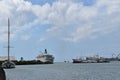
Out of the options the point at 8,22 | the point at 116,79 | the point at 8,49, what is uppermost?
the point at 8,22

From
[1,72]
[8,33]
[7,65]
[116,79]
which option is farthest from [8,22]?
[1,72]

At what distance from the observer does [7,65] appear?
142875mm

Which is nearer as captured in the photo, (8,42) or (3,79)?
(3,79)

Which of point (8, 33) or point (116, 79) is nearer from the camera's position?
point (116, 79)

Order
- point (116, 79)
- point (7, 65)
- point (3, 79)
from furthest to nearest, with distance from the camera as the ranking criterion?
point (7, 65), point (116, 79), point (3, 79)

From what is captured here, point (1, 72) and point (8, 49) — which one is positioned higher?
point (8, 49)

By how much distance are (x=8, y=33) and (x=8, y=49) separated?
6.29 metres

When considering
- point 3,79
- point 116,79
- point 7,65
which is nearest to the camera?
point 3,79

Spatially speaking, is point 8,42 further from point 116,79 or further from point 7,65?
point 116,79

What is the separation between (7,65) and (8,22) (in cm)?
1771

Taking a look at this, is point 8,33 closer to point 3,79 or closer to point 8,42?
point 8,42

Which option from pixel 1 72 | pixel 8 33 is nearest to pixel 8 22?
pixel 8 33

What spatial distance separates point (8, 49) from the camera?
151 m

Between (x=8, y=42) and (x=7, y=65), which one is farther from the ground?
(x=8, y=42)
